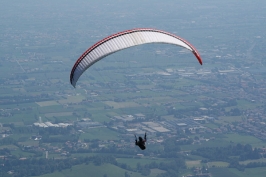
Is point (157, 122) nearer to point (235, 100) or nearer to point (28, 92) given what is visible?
Answer: point (235, 100)

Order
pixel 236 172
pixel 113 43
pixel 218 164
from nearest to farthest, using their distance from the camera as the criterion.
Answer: pixel 113 43
pixel 236 172
pixel 218 164

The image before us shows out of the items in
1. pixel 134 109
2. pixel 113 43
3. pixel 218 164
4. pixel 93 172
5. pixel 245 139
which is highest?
pixel 134 109

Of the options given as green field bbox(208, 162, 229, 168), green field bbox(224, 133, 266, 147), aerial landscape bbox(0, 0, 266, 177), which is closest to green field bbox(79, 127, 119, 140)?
aerial landscape bbox(0, 0, 266, 177)

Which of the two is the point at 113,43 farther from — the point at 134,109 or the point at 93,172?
the point at 134,109

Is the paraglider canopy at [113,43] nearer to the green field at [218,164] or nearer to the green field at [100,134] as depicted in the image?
the green field at [218,164]

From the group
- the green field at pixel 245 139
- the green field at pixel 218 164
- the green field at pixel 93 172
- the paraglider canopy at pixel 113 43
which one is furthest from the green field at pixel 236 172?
the paraglider canopy at pixel 113 43

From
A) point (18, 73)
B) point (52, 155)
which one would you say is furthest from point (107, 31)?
point (52, 155)

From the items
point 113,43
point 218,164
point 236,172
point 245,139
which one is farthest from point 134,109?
point 113,43

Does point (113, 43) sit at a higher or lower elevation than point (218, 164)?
higher

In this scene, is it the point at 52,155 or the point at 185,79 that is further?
the point at 185,79

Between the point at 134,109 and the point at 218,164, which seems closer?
the point at 218,164
